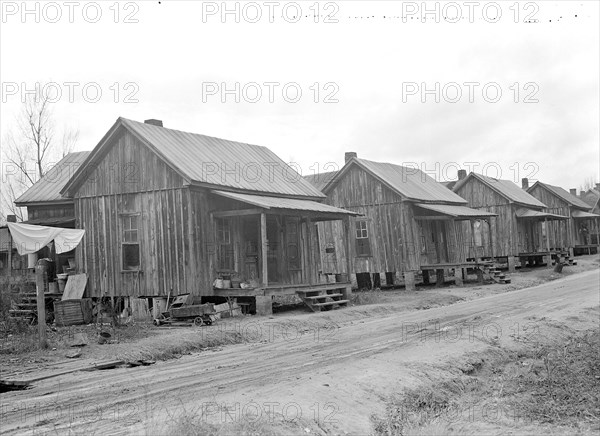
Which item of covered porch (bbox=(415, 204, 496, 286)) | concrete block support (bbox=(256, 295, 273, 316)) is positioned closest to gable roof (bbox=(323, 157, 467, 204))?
covered porch (bbox=(415, 204, 496, 286))

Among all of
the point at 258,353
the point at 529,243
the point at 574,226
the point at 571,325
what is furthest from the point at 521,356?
the point at 574,226

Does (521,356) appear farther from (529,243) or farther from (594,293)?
(529,243)

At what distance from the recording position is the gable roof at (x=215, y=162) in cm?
2139

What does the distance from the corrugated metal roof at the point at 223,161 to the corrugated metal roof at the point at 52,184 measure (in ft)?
19.1

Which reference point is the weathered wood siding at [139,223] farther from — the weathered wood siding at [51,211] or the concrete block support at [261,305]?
the weathered wood siding at [51,211]

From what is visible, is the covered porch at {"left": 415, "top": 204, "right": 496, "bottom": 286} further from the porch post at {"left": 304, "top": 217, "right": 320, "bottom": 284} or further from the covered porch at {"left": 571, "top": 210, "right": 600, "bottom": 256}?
the covered porch at {"left": 571, "top": 210, "right": 600, "bottom": 256}

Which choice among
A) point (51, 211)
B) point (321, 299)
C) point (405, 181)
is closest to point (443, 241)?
point (405, 181)

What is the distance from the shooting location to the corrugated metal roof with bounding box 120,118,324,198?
70.7 feet

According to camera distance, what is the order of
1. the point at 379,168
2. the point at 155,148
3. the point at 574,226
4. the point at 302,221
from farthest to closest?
the point at 574,226 → the point at 379,168 → the point at 302,221 → the point at 155,148

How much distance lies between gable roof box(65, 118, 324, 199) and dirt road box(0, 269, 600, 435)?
5.71m

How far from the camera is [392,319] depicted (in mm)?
19703

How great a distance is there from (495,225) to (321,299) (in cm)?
2416

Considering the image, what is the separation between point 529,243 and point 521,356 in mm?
32712

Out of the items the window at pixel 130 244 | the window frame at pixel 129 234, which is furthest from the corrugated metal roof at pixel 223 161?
the window at pixel 130 244
